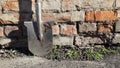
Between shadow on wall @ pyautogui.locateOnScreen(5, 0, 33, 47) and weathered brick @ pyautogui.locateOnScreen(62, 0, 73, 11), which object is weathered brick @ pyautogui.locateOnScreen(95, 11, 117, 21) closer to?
weathered brick @ pyautogui.locateOnScreen(62, 0, 73, 11)

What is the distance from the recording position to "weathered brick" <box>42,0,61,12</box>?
10.1 feet

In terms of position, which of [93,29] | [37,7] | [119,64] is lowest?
[119,64]

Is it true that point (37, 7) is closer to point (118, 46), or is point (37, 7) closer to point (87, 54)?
point (87, 54)

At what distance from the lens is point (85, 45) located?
10.5 feet

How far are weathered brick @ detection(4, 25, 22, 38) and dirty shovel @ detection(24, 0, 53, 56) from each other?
0.18 m

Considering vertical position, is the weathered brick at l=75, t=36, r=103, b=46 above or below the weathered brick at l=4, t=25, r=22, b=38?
below

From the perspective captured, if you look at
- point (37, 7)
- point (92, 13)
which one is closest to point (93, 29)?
point (92, 13)

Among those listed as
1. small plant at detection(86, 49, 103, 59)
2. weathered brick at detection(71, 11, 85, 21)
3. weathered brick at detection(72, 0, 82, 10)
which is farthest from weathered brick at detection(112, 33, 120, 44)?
weathered brick at detection(72, 0, 82, 10)

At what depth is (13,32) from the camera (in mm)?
3178

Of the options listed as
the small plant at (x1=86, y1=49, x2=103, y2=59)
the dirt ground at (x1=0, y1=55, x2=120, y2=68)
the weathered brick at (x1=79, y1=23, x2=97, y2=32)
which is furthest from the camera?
the weathered brick at (x1=79, y1=23, x2=97, y2=32)

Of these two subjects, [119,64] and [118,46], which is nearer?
[119,64]

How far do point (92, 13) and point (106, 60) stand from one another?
507 mm

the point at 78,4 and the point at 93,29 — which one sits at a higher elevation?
the point at 78,4

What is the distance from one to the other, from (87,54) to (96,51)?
13 cm
